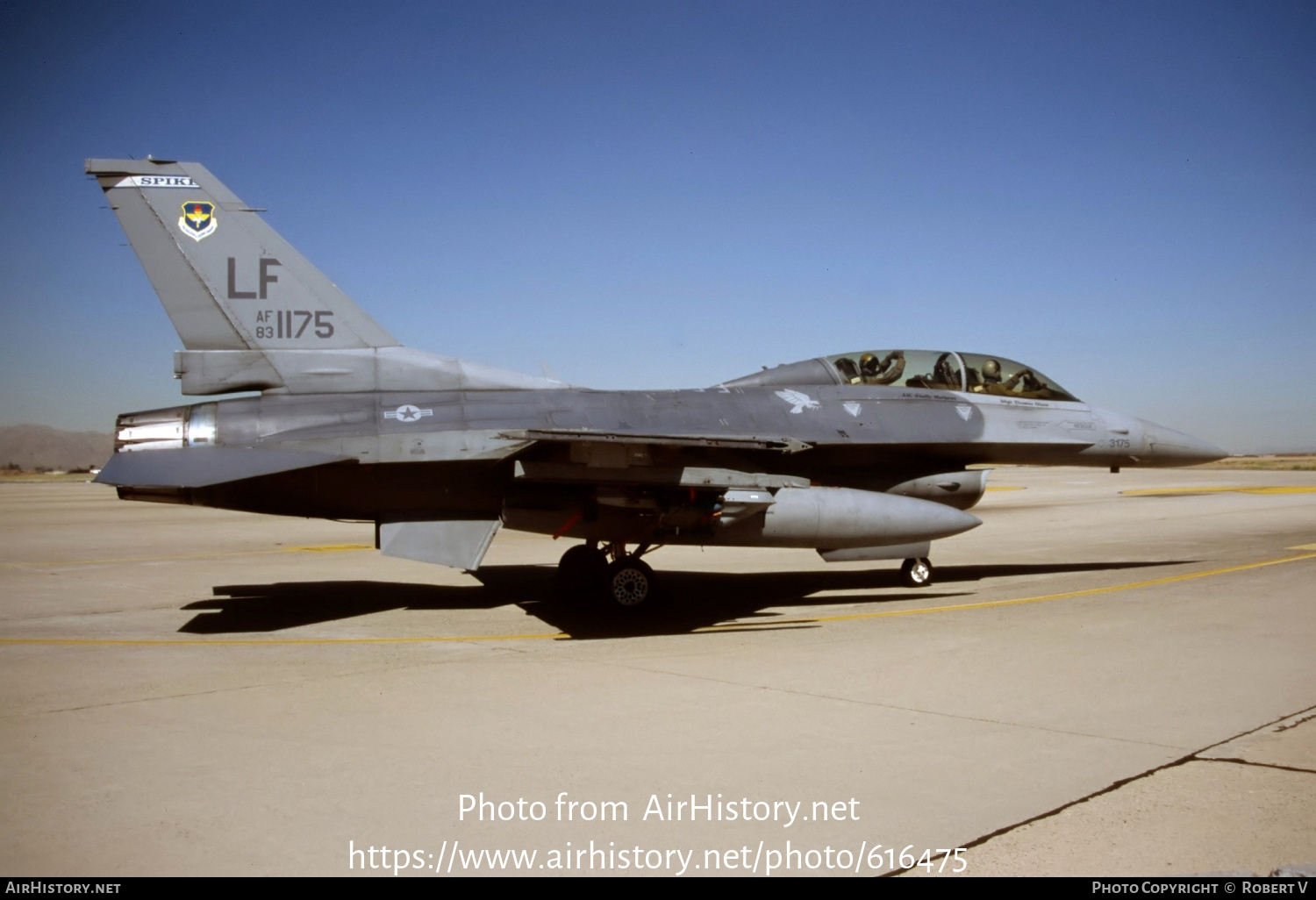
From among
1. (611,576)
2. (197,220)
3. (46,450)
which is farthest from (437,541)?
(46,450)

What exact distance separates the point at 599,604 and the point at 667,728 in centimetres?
532

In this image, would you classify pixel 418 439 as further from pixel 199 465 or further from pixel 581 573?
pixel 581 573

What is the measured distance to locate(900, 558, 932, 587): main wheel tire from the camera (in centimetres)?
1245

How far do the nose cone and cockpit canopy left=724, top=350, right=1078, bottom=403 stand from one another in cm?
129

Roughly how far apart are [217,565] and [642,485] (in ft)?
29.5

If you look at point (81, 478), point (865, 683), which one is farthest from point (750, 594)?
point (81, 478)

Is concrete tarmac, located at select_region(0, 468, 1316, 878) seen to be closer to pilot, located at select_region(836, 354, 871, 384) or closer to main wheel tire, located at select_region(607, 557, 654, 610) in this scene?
main wheel tire, located at select_region(607, 557, 654, 610)

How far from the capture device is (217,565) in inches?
597

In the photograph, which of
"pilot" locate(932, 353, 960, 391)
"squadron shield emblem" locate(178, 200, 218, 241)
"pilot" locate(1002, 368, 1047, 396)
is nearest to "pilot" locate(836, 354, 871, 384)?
"pilot" locate(932, 353, 960, 391)

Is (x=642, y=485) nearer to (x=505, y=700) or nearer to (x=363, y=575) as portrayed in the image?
(x=505, y=700)

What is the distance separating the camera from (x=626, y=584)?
10.4m

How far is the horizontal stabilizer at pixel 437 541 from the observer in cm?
989

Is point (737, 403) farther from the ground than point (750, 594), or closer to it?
farther from the ground

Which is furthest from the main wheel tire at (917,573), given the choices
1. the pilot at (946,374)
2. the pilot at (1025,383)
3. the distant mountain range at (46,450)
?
the distant mountain range at (46,450)
